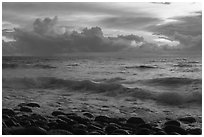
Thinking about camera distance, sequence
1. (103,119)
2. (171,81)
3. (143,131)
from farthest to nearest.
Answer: (171,81) < (103,119) < (143,131)

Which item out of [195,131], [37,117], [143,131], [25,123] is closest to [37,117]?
[37,117]

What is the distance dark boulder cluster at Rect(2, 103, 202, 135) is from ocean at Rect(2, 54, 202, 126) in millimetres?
488

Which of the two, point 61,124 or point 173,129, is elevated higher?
point 61,124

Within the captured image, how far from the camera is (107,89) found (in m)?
8.08

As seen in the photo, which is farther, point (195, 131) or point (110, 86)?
point (110, 86)

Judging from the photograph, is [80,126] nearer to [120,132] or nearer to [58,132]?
[58,132]

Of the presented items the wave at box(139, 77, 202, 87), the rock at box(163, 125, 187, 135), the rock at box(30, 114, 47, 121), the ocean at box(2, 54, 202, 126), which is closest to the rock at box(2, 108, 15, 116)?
the rock at box(30, 114, 47, 121)

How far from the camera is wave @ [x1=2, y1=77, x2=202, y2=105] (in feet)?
24.3

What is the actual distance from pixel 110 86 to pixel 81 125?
3357 mm

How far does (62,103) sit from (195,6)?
338 centimetres

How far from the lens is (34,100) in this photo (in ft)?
23.2

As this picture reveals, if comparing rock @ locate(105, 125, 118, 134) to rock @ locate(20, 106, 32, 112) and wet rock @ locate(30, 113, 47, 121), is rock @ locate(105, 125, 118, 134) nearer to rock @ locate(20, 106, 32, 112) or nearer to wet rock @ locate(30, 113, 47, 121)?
wet rock @ locate(30, 113, 47, 121)

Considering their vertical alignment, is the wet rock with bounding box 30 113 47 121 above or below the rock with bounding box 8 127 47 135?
below

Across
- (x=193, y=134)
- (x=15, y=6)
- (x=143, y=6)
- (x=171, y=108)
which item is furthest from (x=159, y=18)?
(x=15, y=6)
